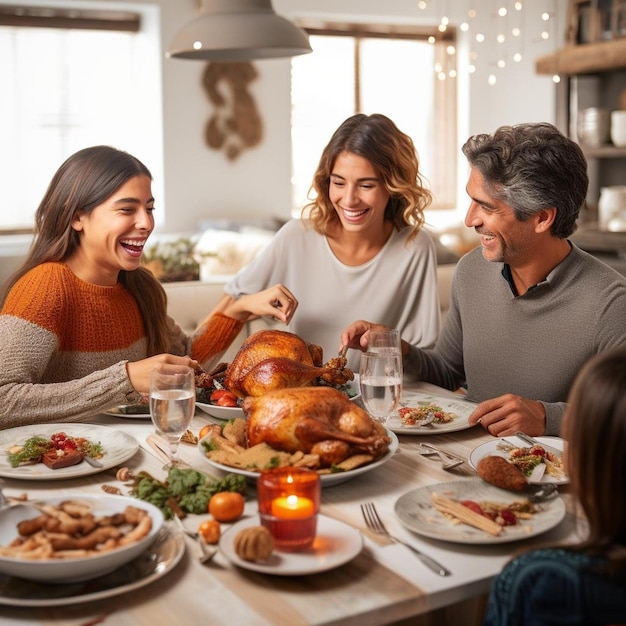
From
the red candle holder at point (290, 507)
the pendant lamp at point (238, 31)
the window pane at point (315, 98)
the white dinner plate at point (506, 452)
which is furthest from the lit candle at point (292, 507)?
the window pane at point (315, 98)

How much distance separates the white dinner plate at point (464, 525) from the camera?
1.22m

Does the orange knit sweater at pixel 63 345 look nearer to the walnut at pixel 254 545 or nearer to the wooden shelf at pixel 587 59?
the walnut at pixel 254 545

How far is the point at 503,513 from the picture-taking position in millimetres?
1275

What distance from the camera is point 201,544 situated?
1192 mm

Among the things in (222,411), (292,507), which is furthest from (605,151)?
(292,507)

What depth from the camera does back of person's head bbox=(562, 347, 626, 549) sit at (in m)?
0.94

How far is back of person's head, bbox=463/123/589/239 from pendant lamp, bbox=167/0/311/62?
0.99 metres

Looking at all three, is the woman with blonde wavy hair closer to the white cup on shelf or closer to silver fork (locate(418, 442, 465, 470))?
silver fork (locate(418, 442, 465, 470))

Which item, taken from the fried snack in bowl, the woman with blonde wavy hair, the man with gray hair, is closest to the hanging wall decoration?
the woman with blonde wavy hair

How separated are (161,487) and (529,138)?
45.0 inches

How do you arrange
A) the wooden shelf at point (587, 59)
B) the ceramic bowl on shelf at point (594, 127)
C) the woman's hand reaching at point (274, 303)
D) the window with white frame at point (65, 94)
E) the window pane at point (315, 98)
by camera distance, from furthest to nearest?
the window pane at point (315, 98)
the window with white frame at point (65, 94)
the ceramic bowl on shelf at point (594, 127)
the wooden shelf at point (587, 59)
the woman's hand reaching at point (274, 303)

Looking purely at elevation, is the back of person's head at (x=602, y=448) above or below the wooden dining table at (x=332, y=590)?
above

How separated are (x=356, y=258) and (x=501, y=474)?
1350 millimetres

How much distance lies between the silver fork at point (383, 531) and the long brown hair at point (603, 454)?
0.75 feet
